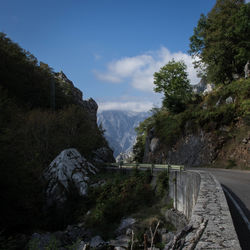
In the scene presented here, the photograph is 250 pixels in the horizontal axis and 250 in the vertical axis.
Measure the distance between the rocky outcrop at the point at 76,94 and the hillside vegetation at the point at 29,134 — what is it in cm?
73

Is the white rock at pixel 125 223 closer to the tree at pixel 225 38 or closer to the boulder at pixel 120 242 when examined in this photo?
the boulder at pixel 120 242

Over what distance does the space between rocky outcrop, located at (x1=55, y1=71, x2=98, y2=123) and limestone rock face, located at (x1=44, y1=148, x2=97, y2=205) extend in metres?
30.9

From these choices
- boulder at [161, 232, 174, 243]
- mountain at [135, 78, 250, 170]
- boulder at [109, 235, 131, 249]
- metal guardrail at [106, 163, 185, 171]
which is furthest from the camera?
mountain at [135, 78, 250, 170]

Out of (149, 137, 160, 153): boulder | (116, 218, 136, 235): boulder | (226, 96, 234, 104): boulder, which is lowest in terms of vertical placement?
(116, 218, 136, 235): boulder

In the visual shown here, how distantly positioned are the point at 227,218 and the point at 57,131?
27018 millimetres

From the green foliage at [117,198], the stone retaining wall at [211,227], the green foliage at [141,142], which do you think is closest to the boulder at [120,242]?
the green foliage at [117,198]

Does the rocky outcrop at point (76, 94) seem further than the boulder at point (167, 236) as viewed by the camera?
Yes

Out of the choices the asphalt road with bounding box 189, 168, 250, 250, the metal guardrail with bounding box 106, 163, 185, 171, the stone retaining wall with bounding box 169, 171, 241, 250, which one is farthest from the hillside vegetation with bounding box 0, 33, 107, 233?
the stone retaining wall with bounding box 169, 171, 241, 250

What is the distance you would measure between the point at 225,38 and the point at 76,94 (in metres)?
35.6

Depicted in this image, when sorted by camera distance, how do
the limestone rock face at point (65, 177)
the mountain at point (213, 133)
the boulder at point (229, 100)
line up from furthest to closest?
the boulder at point (229, 100) → the mountain at point (213, 133) → the limestone rock face at point (65, 177)

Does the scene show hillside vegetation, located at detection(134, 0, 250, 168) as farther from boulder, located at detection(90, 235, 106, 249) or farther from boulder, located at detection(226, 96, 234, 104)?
boulder, located at detection(90, 235, 106, 249)

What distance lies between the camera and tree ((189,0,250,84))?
33.4 meters

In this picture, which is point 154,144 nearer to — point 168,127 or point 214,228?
point 168,127

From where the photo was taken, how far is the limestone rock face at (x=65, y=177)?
2280cm
